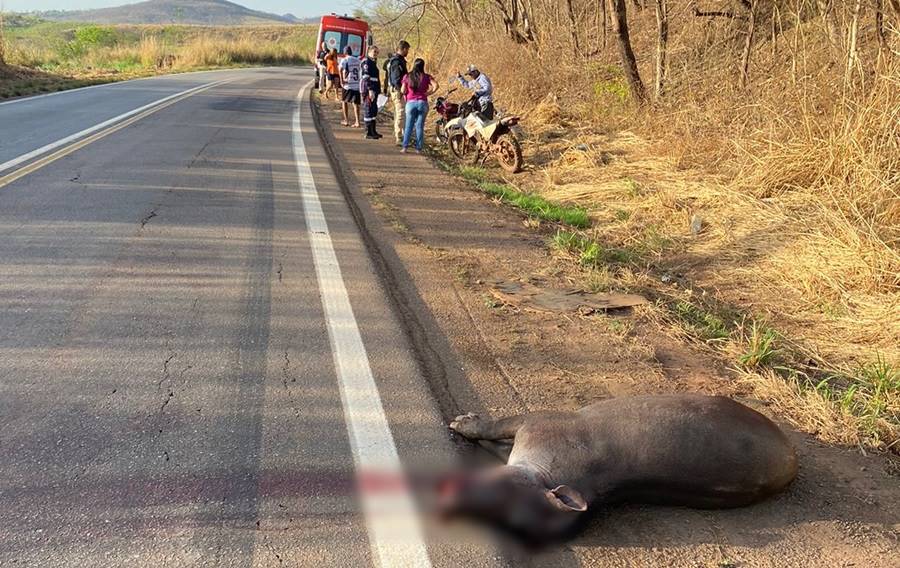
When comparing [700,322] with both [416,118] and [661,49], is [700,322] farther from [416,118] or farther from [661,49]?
[661,49]

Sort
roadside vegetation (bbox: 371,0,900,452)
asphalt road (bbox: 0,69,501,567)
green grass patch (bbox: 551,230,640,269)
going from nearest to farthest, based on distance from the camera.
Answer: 1. asphalt road (bbox: 0,69,501,567)
2. roadside vegetation (bbox: 371,0,900,452)
3. green grass patch (bbox: 551,230,640,269)

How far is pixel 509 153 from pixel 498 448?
845cm

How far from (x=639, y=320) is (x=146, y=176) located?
6.24 metres

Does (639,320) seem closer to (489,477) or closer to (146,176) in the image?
(489,477)

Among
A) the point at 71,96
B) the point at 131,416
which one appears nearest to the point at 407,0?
the point at 71,96

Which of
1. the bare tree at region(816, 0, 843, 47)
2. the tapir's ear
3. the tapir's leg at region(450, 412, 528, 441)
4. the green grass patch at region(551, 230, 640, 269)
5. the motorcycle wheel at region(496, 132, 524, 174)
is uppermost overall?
the bare tree at region(816, 0, 843, 47)

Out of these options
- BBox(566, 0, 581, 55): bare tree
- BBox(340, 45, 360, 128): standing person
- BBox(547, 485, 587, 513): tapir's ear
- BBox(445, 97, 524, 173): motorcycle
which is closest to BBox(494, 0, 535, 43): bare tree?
BBox(566, 0, 581, 55): bare tree

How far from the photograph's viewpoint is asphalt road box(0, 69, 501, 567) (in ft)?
8.39

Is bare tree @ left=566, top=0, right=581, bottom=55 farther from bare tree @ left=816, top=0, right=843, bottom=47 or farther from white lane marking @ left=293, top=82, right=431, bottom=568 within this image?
white lane marking @ left=293, top=82, right=431, bottom=568

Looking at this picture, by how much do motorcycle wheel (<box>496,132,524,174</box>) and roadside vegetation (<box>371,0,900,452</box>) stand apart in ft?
0.72

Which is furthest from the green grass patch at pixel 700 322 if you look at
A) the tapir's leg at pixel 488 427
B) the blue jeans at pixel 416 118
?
the blue jeans at pixel 416 118

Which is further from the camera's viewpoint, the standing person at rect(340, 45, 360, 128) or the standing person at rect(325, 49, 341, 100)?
the standing person at rect(325, 49, 341, 100)

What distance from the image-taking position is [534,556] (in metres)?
2.60

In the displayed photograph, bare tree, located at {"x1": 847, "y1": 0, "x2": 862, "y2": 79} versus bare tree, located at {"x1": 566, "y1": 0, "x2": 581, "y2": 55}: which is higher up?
bare tree, located at {"x1": 566, "y1": 0, "x2": 581, "y2": 55}
